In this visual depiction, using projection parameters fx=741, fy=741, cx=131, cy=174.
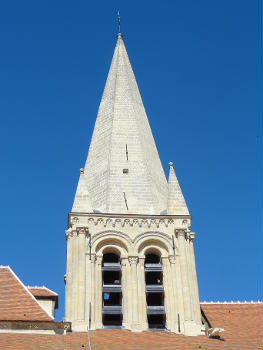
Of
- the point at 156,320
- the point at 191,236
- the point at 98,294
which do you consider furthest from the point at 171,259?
the point at 98,294

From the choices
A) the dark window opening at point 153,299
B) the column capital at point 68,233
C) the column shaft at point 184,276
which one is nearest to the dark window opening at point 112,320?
the dark window opening at point 153,299

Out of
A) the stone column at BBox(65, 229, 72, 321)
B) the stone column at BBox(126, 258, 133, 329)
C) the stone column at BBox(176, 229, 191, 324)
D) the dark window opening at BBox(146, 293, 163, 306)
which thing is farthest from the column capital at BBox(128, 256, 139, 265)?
the stone column at BBox(65, 229, 72, 321)

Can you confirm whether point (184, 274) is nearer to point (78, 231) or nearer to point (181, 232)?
point (181, 232)

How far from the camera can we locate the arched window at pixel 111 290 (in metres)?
27.2

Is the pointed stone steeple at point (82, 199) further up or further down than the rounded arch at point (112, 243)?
further up

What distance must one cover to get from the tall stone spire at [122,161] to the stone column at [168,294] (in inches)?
104

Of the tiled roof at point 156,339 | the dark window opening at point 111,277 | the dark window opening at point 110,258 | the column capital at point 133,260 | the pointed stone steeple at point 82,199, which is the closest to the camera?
the tiled roof at point 156,339

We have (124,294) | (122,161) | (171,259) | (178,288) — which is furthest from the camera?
(122,161)

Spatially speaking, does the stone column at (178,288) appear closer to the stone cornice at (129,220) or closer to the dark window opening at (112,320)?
the stone cornice at (129,220)

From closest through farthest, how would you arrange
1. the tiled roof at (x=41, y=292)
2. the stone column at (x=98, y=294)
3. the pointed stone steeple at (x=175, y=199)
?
1. the stone column at (x=98, y=294)
2. the tiled roof at (x=41, y=292)
3. the pointed stone steeple at (x=175, y=199)

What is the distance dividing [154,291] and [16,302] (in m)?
5.22

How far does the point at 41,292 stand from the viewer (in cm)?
2930

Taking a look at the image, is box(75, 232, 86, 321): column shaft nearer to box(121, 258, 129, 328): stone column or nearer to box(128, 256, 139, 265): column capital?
box(121, 258, 129, 328): stone column

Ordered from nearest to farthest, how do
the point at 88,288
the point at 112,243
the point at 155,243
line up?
the point at 88,288 < the point at 112,243 < the point at 155,243
